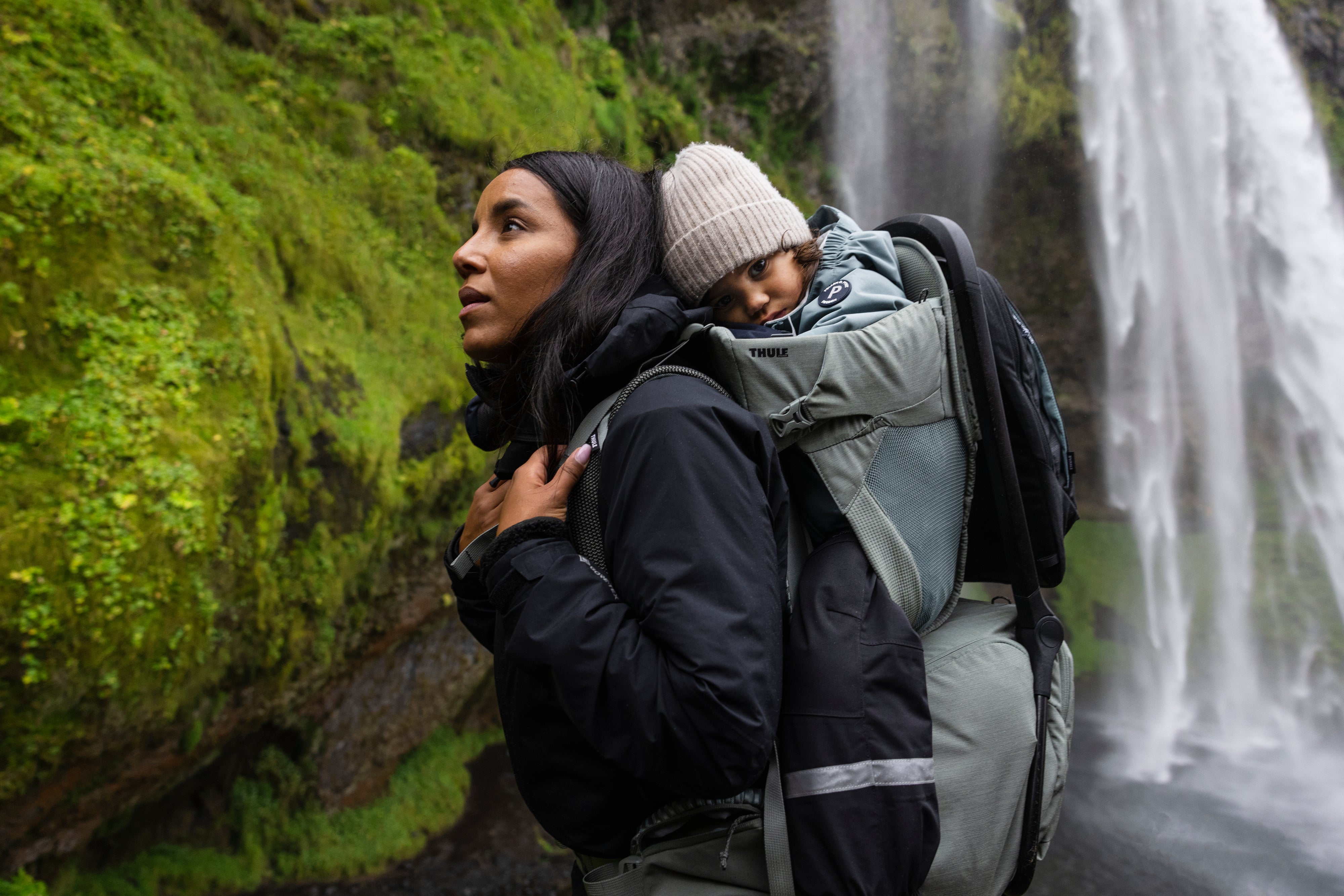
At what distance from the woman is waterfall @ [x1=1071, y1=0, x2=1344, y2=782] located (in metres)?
13.3

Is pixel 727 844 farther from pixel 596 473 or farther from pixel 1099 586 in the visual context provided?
pixel 1099 586

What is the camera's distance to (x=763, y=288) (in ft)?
5.65

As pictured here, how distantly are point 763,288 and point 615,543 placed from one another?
2.35 ft

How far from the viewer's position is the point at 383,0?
7.03 m

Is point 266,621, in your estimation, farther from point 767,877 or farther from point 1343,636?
point 1343,636

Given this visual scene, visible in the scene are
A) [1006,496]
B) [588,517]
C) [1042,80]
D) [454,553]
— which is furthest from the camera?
[1042,80]

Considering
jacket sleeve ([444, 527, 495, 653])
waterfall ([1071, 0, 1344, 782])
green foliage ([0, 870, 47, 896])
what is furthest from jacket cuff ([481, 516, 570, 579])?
waterfall ([1071, 0, 1344, 782])

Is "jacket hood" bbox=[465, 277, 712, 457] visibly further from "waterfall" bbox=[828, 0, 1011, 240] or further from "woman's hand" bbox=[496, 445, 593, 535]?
"waterfall" bbox=[828, 0, 1011, 240]

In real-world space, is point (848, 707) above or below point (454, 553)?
above

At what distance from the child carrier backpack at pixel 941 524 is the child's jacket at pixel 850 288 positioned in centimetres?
4

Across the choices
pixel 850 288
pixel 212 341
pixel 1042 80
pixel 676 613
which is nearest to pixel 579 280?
pixel 850 288

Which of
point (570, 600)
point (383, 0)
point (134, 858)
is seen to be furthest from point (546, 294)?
point (383, 0)

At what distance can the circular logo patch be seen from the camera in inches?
58.7

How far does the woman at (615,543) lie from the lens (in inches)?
45.7
